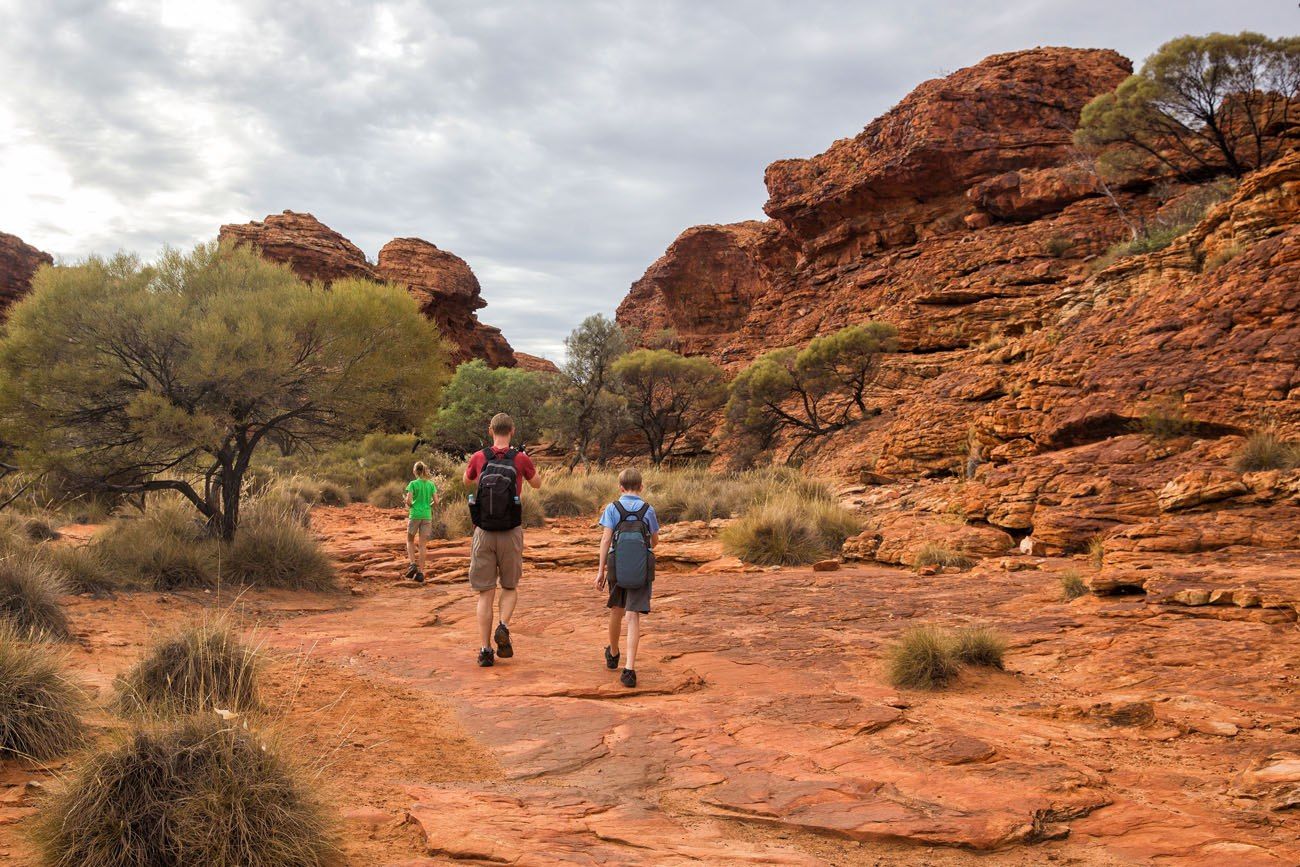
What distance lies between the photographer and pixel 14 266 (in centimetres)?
4262

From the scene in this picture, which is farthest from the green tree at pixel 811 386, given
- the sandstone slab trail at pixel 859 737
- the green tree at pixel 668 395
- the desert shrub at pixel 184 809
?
the desert shrub at pixel 184 809

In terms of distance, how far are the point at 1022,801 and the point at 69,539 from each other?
1297cm

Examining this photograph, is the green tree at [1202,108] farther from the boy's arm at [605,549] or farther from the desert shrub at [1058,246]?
the boy's arm at [605,549]

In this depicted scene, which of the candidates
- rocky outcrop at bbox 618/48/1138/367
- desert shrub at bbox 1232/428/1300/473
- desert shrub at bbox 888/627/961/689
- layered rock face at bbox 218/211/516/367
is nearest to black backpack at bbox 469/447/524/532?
desert shrub at bbox 888/627/961/689

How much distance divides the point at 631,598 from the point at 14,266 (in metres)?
52.3

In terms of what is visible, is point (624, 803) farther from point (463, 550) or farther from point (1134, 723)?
point (463, 550)

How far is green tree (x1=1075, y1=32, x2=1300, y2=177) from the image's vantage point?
76.7ft

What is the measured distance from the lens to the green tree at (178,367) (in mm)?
9523

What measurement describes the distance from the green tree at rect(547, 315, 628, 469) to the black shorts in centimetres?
2892

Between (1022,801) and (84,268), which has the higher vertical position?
(84,268)

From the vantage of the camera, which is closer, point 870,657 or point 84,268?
point 870,657

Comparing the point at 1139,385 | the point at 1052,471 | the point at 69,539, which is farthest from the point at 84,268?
the point at 1139,385

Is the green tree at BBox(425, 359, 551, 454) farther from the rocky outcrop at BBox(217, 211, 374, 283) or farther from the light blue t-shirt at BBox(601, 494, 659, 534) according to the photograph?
the light blue t-shirt at BBox(601, 494, 659, 534)

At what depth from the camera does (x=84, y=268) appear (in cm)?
1009
